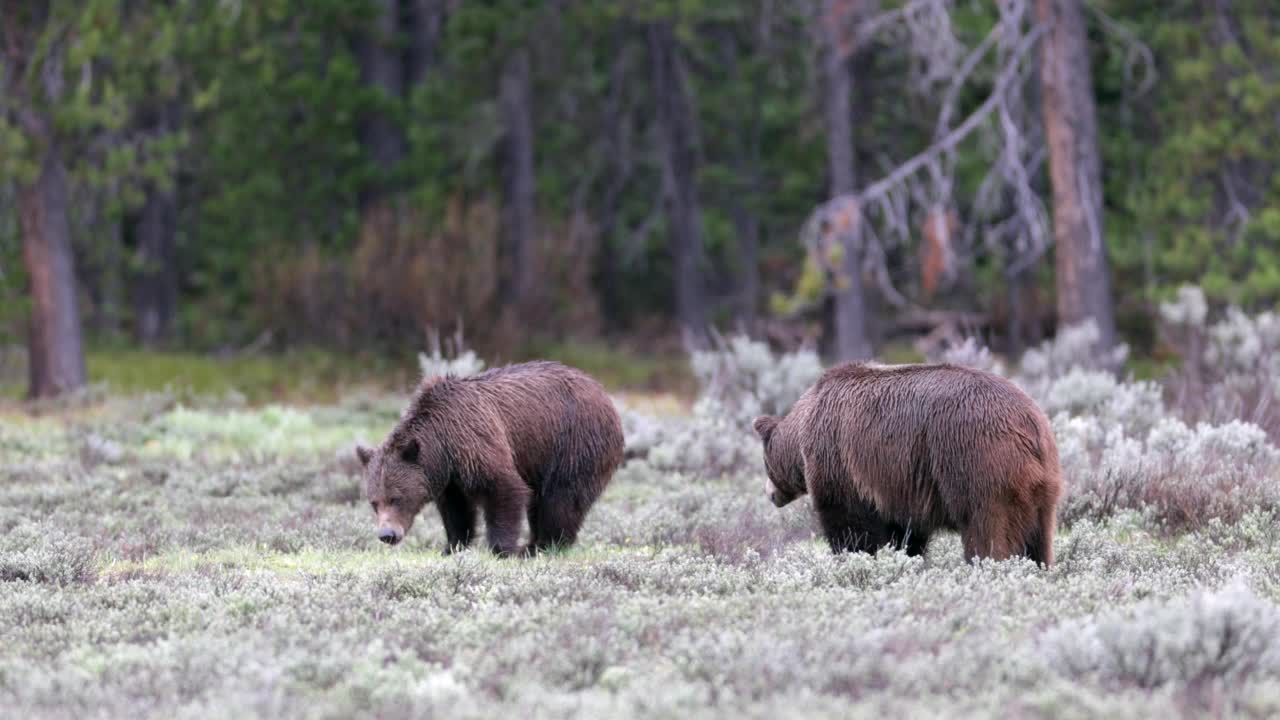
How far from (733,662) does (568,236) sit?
75.1 feet

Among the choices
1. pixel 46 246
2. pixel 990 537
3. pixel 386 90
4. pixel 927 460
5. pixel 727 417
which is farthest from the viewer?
pixel 386 90

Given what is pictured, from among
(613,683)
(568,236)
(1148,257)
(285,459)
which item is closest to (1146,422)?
(285,459)

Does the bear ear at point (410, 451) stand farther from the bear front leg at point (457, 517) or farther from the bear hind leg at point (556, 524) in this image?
the bear hind leg at point (556, 524)

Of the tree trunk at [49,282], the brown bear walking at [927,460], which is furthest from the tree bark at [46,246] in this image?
the brown bear walking at [927,460]

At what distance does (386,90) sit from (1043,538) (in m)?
21.5

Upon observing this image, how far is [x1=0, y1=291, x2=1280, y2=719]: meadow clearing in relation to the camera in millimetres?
5812

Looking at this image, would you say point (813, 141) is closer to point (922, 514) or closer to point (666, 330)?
point (666, 330)

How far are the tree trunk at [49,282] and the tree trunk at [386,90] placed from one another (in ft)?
25.4

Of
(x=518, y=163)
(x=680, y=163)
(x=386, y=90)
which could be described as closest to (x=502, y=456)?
(x=386, y=90)

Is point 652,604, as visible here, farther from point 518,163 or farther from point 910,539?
point 518,163

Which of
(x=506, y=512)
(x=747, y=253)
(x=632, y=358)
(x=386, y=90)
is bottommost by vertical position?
(x=632, y=358)

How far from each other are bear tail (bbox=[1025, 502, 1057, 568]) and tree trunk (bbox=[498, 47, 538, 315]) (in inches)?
796

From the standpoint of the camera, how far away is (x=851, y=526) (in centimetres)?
866

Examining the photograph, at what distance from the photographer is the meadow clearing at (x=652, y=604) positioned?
19.1ft
